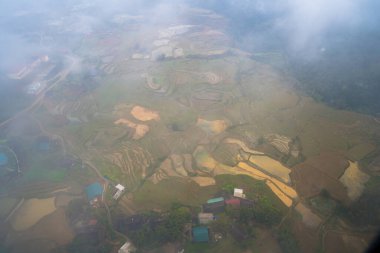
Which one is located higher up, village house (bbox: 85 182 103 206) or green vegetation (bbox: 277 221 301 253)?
green vegetation (bbox: 277 221 301 253)

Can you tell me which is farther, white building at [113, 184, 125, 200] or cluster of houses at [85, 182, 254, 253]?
white building at [113, 184, 125, 200]

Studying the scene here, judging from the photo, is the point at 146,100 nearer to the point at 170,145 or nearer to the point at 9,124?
the point at 170,145

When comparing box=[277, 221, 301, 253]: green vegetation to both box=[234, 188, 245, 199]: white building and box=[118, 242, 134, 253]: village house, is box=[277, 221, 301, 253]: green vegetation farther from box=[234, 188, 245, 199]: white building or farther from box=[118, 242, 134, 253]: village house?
box=[118, 242, 134, 253]: village house

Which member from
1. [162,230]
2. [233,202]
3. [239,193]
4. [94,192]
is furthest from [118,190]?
[239,193]

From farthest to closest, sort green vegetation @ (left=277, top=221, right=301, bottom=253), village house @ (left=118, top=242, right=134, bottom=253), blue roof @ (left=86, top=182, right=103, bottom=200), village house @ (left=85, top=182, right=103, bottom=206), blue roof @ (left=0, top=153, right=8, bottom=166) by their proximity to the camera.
A: blue roof @ (left=0, top=153, right=8, bottom=166) < blue roof @ (left=86, top=182, right=103, bottom=200) < village house @ (left=85, top=182, right=103, bottom=206) < village house @ (left=118, top=242, right=134, bottom=253) < green vegetation @ (left=277, top=221, right=301, bottom=253)

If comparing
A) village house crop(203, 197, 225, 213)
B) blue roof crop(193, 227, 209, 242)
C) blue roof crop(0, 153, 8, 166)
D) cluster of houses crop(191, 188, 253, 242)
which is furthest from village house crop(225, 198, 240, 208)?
blue roof crop(0, 153, 8, 166)

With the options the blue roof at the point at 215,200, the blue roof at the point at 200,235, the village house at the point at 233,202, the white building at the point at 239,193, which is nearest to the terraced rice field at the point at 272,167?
the white building at the point at 239,193
